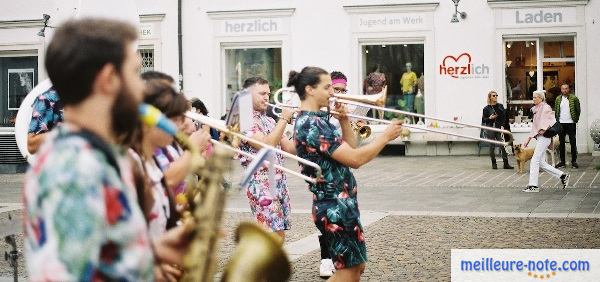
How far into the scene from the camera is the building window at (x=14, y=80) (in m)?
24.4

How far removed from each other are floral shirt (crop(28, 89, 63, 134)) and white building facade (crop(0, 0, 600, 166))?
1682cm

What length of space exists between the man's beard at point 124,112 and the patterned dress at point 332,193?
9.86 ft

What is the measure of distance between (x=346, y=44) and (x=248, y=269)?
1950 cm

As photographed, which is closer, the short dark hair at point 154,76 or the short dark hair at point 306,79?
the short dark hair at point 154,76

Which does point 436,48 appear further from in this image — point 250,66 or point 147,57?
point 147,57

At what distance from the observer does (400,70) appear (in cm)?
2214

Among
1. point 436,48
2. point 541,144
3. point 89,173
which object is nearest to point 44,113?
point 89,173

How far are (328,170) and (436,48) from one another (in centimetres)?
1675

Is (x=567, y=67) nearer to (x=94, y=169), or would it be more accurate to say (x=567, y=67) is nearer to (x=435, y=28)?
(x=435, y=28)

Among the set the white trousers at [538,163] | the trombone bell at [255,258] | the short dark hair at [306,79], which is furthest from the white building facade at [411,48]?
the trombone bell at [255,258]

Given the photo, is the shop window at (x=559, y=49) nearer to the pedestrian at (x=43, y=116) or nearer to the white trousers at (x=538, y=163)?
the white trousers at (x=538, y=163)

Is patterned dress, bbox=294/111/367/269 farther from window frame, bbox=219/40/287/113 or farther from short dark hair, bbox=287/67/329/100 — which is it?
window frame, bbox=219/40/287/113

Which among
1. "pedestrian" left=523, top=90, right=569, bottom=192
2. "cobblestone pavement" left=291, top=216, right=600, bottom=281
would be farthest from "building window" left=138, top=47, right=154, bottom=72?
"cobblestone pavement" left=291, top=216, right=600, bottom=281

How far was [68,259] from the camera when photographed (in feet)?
6.53
